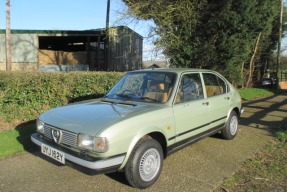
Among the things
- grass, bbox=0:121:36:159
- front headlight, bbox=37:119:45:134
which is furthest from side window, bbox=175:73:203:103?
grass, bbox=0:121:36:159

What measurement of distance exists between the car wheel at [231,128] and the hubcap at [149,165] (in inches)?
107

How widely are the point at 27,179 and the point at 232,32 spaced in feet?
41.4

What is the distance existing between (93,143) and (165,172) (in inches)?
63.2

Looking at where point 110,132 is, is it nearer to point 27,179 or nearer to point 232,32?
point 27,179

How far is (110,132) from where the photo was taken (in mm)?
3834

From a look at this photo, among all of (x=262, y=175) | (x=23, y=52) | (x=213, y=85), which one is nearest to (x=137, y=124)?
(x=262, y=175)

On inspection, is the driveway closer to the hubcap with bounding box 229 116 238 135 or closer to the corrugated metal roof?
the hubcap with bounding box 229 116 238 135

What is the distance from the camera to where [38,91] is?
8430 mm

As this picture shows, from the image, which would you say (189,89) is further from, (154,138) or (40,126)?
(40,126)

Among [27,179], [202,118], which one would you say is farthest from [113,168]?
[202,118]

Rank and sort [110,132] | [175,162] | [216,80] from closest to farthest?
[110,132] → [175,162] → [216,80]

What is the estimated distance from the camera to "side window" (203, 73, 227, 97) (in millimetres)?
6104

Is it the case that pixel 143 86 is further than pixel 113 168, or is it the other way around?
pixel 143 86

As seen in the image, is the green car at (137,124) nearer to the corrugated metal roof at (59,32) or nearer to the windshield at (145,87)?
the windshield at (145,87)
